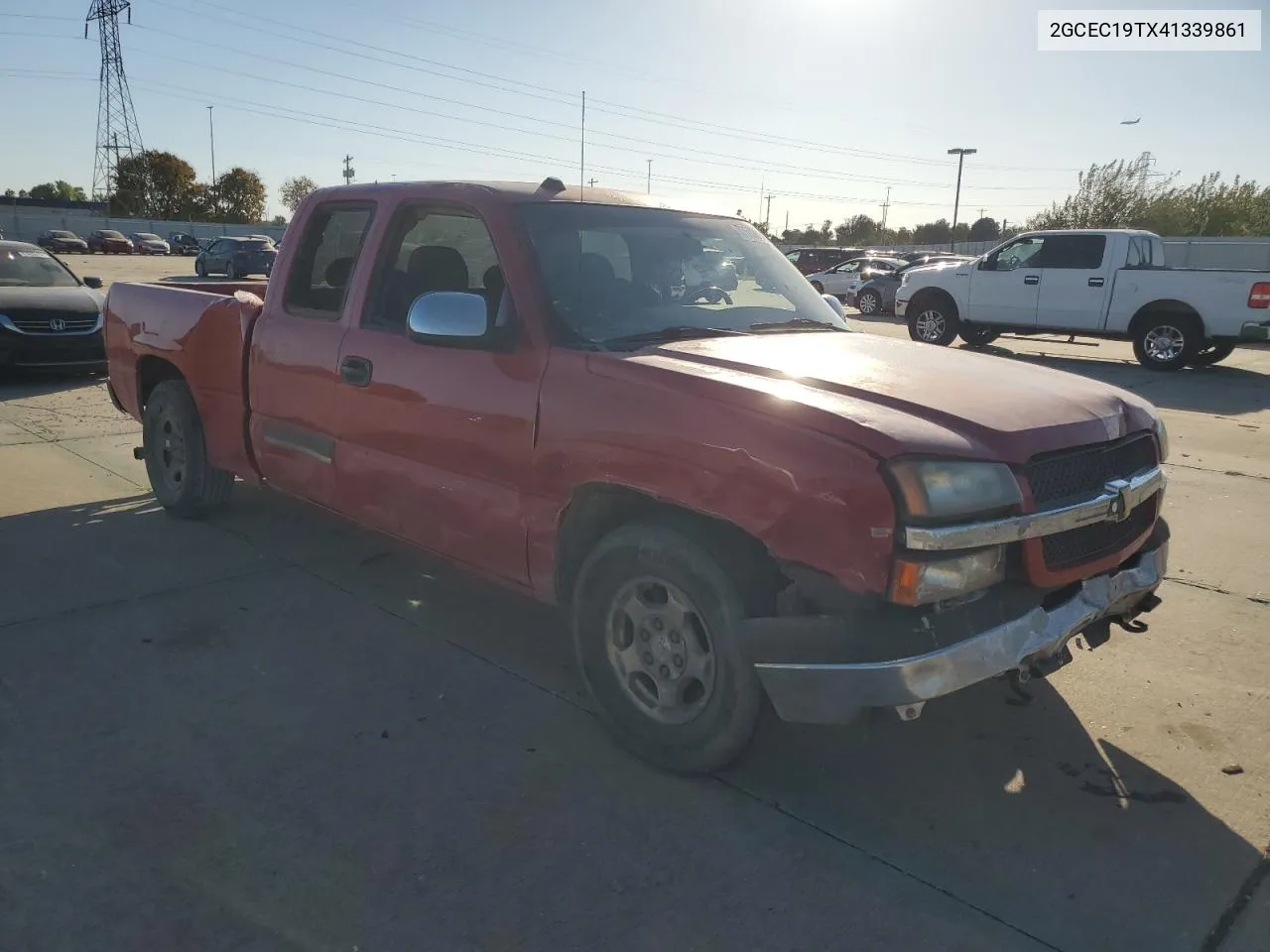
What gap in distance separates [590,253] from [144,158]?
94.1 meters

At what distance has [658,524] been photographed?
3068mm

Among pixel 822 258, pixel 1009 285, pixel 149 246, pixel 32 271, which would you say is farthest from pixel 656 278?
pixel 149 246

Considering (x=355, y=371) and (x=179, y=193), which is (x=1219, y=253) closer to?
(x=355, y=371)

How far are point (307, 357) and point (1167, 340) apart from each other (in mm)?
13967

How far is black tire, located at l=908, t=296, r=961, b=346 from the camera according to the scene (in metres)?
16.9

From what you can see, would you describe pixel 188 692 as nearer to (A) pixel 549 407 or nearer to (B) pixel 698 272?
(A) pixel 549 407

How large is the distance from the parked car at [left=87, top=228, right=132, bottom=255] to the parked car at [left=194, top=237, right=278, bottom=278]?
25.8 m

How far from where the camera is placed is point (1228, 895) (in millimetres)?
2660

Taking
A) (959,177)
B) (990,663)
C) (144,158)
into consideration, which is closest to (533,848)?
(990,663)

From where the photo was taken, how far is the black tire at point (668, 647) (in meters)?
2.87

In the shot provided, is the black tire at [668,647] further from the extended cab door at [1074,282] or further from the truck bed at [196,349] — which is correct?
the extended cab door at [1074,282]

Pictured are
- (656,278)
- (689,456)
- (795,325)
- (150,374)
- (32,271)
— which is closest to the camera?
(689,456)

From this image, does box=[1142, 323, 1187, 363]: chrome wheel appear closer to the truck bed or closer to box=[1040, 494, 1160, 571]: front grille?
box=[1040, 494, 1160, 571]: front grille

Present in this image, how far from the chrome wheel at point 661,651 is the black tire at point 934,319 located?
14.6m
